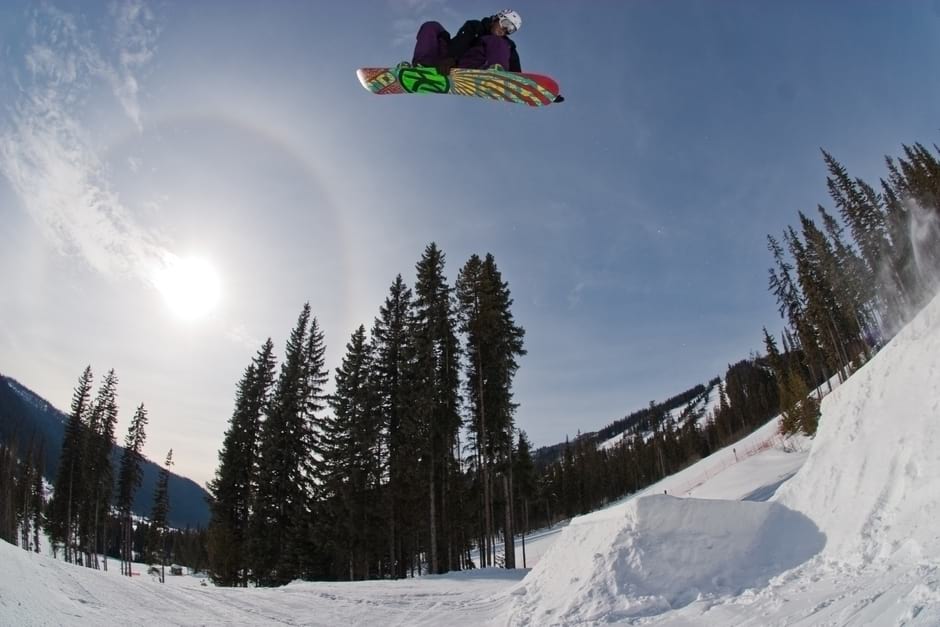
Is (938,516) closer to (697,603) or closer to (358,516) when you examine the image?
(697,603)

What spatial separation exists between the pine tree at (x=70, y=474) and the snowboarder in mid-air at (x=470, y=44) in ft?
177

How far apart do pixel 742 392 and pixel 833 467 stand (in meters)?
96.9

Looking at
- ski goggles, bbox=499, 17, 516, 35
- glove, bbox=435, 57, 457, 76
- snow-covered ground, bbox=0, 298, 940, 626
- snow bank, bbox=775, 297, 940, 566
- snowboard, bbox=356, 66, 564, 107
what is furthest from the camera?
snowboard, bbox=356, 66, 564, 107

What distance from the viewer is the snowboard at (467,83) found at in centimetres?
888

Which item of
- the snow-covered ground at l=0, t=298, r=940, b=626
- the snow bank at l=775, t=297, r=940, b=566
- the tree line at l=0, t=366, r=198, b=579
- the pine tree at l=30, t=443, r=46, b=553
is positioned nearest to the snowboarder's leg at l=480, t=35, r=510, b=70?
the snow-covered ground at l=0, t=298, r=940, b=626

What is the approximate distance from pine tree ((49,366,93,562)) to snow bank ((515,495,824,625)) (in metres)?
52.4

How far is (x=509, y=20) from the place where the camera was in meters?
8.46

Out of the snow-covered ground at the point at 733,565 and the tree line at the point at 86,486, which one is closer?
the snow-covered ground at the point at 733,565

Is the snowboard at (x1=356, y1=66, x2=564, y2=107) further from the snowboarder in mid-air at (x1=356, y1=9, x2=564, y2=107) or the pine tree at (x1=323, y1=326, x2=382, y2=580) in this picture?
the pine tree at (x1=323, y1=326, x2=382, y2=580)

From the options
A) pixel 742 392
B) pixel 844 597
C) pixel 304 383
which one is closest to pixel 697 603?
pixel 844 597

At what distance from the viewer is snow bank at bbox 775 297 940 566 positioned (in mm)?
6738

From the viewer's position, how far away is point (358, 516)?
→ 24062mm

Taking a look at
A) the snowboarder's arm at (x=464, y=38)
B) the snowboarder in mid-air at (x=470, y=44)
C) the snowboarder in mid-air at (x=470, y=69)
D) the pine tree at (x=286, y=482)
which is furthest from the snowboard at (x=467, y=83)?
the pine tree at (x=286, y=482)

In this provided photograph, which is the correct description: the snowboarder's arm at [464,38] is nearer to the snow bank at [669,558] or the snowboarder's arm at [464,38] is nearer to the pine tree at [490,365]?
the snow bank at [669,558]
